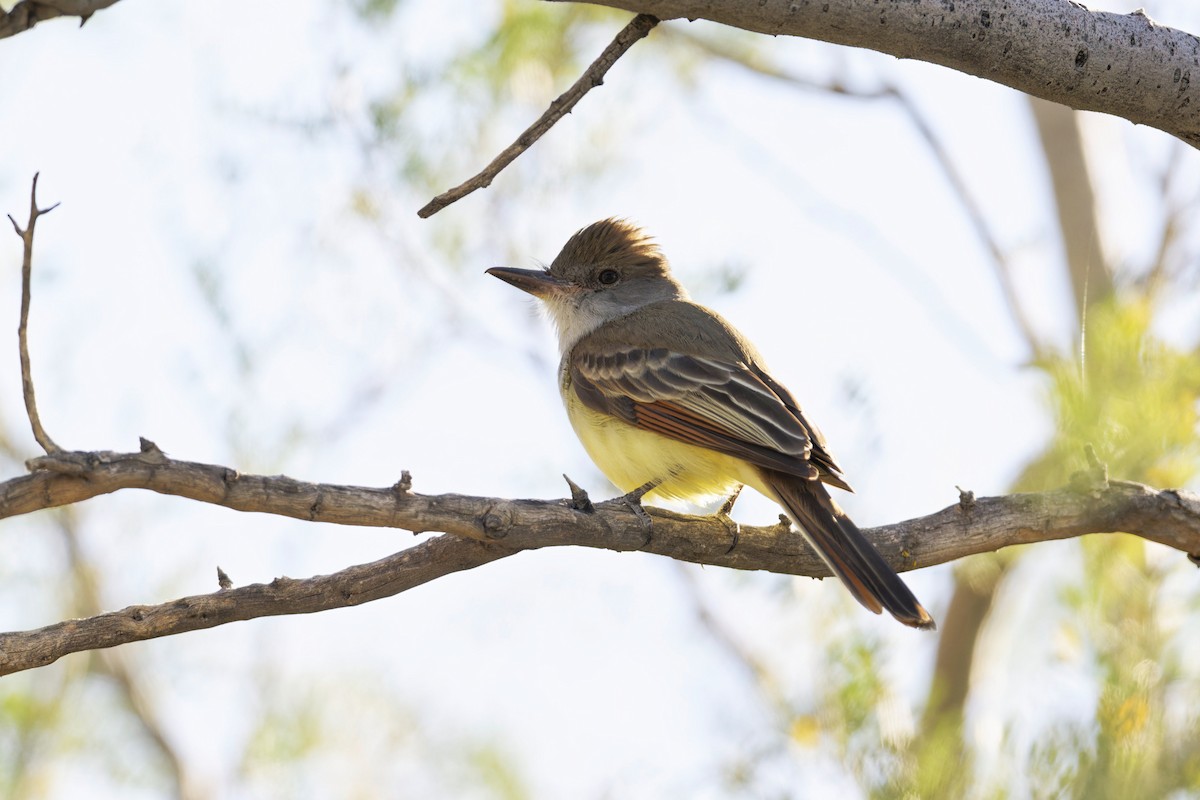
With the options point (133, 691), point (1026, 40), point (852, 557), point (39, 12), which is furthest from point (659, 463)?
point (133, 691)

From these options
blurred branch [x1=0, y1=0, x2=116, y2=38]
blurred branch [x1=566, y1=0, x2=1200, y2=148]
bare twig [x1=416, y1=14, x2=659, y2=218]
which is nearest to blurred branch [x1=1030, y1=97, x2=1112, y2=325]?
blurred branch [x1=566, y1=0, x2=1200, y2=148]

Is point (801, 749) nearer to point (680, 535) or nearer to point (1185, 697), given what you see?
point (680, 535)

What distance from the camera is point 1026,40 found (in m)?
2.74

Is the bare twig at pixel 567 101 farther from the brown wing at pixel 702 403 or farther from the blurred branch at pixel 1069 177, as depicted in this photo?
the blurred branch at pixel 1069 177

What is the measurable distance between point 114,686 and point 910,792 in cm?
487

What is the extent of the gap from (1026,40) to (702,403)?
6.25 feet

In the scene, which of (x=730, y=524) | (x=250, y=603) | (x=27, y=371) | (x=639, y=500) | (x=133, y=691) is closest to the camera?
(x=27, y=371)

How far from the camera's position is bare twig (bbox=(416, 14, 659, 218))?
2.63 m

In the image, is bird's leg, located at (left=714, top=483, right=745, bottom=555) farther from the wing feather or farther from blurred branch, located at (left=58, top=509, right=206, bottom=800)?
blurred branch, located at (left=58, top=509, right=206, bottom=800)

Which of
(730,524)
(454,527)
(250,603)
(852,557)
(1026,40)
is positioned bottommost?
(250,603)

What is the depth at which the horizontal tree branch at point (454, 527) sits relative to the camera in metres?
2.47

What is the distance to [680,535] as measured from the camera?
11.8 ft

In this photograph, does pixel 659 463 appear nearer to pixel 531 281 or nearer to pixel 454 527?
pixel 531 281

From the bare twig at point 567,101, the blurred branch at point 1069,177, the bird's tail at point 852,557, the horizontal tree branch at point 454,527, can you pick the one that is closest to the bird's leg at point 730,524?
the horizontal tree branch at point 454,527
